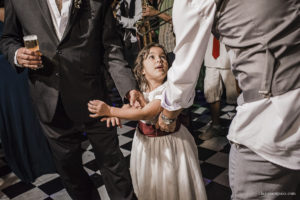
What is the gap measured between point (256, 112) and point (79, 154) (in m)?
1.27

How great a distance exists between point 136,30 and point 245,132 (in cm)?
277

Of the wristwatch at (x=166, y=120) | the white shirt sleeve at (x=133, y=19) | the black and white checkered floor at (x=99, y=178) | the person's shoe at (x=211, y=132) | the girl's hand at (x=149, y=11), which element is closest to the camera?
the wristwatch at (x=166, y=120)

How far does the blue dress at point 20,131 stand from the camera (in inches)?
88.0

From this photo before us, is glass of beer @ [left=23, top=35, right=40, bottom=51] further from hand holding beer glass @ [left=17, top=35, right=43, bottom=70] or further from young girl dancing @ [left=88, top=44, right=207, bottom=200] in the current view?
young girl dancing @ [left=88, top=44, right=207, bottom=200]

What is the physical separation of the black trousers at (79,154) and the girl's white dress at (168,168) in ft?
0.47

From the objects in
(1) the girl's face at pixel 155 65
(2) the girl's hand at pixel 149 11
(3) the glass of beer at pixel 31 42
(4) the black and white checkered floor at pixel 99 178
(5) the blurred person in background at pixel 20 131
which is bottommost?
(4) the black and white checkered floor at pixel 99 178

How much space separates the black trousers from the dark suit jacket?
76mm

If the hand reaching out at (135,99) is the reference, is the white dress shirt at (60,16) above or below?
above

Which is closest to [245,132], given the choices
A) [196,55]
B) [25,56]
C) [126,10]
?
[196,55]

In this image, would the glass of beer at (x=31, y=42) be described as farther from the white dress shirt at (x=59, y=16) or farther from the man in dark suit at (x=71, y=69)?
the white dress shirt at (x=59, y=16)

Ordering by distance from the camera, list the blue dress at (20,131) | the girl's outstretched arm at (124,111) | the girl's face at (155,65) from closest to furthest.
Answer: the girl's outstretched arm at (124,111) < the girl's face at (155,65) < the blue dress at (20,131)

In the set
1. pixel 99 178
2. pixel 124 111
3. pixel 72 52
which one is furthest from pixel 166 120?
pixel 99 178

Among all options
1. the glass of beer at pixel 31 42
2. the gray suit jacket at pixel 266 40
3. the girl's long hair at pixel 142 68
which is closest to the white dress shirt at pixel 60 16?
the glass of beer at pixel 31 42

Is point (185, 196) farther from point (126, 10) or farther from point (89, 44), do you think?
point (126, 10)
